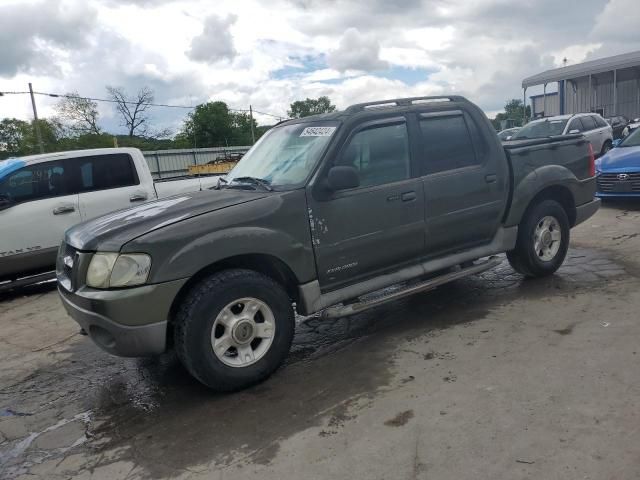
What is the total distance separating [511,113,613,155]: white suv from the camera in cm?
1397

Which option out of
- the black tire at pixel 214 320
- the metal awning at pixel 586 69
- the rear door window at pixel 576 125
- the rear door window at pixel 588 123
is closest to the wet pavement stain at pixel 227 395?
the black tire at pixel 214 320

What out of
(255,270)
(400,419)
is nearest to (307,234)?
(255,270)

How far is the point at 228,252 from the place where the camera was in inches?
138

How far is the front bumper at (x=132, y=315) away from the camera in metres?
3.25

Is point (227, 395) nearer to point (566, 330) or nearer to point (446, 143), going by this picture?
point (566, 330)

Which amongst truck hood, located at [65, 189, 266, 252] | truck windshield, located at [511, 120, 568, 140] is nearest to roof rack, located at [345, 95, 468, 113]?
truck hood, located at [65, 189, 266, 252]

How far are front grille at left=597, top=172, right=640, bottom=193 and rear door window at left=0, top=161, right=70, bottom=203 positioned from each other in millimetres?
9137

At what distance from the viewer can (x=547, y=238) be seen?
18.0 feet

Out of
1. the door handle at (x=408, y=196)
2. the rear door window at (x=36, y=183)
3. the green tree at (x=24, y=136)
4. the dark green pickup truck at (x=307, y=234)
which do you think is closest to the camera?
the dark green pickup truck at (x=307, y=234)

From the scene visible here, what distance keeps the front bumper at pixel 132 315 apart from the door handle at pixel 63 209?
13.8 feet

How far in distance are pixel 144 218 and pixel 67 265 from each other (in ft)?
2.57

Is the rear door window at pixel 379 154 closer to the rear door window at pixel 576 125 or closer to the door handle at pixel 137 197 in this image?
the door handle at pixel 137 197

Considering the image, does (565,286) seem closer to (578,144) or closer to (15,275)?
(578,144)

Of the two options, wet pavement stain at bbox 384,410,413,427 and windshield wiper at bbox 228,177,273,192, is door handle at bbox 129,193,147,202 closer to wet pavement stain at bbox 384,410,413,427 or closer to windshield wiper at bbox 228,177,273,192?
windshield wiper at bbox 228,177,273,192
